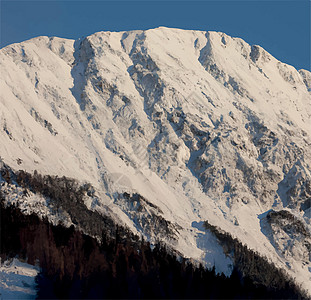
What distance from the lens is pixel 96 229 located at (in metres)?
158

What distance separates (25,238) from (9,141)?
137384mm

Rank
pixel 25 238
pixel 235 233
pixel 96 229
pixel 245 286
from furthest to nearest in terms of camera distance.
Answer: pixel 235 233, pixel 96 229, pixel 25 238, pixel 245 286

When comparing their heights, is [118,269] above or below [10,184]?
below

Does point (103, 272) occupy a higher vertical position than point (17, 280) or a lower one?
higher

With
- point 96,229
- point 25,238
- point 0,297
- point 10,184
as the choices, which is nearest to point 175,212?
point 96,229

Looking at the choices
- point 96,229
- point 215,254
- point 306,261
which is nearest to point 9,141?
point 96,229

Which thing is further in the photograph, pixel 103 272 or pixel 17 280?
pixel 17 280

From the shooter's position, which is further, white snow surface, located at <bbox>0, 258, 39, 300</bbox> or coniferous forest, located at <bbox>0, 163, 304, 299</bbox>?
white snow surface, located at <bbox>0, 258, 39, 300</bbox>

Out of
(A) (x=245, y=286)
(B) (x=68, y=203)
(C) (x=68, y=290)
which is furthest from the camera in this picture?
(B) (x=68, y=203)

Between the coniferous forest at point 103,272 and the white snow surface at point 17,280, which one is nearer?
the coniferous forest at point 103,272

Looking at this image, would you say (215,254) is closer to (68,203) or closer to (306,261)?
(306,261)

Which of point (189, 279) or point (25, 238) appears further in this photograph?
point (25, 238)

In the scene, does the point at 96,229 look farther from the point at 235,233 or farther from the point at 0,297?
the point at 0,297

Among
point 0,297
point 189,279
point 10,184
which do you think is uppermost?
point 10,184
